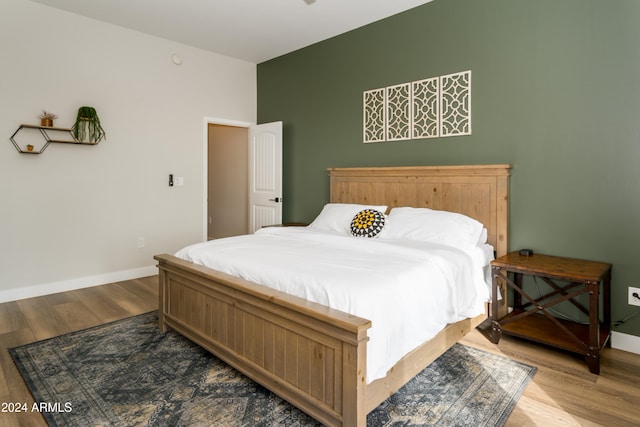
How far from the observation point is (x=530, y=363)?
2316mm

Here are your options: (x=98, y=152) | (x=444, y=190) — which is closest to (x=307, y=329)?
(x=444, y=190)

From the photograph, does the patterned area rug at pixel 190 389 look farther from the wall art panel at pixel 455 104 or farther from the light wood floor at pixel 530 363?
the wall art panel at pixel 455 104

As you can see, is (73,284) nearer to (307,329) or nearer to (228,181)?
(228,181)

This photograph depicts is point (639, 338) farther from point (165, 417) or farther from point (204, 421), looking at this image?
point (165, 417)

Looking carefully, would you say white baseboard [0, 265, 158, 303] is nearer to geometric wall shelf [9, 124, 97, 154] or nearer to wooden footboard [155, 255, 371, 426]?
geometric wall shelf [9, 124, 97, 154]

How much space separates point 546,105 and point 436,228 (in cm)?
124

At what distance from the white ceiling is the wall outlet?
289 cm

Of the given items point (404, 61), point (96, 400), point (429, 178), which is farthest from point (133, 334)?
point (404, 61)

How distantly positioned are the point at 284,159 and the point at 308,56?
1336 mm

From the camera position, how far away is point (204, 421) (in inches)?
68.3

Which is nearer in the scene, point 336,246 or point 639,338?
point 639,338

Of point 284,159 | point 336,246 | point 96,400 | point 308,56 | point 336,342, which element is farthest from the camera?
point 284,159

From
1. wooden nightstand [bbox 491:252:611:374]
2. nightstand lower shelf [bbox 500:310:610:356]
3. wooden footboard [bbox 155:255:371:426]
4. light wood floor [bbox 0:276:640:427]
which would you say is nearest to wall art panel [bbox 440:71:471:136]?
wooden nightstand [bbox 491:252:611:374]

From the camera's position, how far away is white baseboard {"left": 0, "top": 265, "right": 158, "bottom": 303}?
11.5 feet
